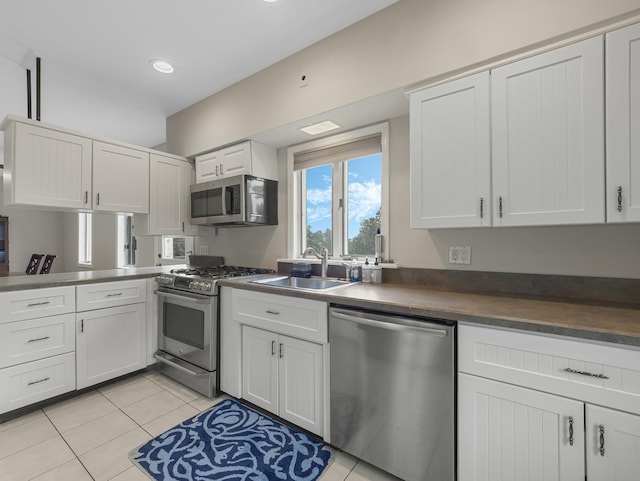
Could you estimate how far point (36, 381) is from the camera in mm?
2070

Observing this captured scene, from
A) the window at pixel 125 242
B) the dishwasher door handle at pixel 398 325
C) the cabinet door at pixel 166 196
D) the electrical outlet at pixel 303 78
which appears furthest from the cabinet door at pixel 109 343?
the window at pixel 125 242

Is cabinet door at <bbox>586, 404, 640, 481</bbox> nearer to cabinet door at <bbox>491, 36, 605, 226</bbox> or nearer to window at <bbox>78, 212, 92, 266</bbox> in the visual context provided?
cabinet door at <bbox>491, 36, 605, 226</bbox>

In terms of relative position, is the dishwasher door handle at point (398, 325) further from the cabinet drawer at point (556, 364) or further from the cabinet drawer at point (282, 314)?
the cabinet drawer at point (282, 314)

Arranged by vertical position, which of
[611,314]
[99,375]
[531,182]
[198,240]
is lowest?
[99,375]

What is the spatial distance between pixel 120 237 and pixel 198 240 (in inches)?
103

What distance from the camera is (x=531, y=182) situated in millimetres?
1427

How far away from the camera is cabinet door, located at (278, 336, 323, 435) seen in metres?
1.77

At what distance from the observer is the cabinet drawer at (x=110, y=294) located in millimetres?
2306

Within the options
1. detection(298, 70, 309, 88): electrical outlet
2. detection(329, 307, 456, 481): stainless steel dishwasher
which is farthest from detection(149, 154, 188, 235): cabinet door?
detection(329, 307, 456, 481): stainless steel dishwasher

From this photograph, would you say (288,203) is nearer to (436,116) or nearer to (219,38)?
(219,38)

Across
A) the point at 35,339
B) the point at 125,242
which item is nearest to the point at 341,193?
the point at 35,339

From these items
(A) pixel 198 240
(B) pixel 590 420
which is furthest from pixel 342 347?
(A) pixel 198 240

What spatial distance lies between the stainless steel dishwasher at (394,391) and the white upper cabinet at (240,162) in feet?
5.48

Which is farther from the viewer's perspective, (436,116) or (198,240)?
(198,240)
